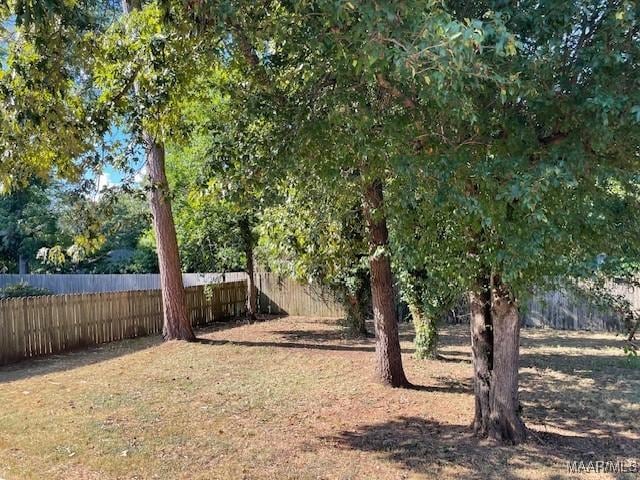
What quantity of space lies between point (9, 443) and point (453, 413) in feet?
15.5

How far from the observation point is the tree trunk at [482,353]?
17.4 ft

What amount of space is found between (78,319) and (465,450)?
28.6 feet

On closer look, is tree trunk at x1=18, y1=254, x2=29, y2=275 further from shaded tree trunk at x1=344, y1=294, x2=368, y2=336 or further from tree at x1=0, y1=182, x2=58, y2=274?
shaded tree trunk at x1=344, y1=294, x2=368, y2=336

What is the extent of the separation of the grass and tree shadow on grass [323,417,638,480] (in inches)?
0.8

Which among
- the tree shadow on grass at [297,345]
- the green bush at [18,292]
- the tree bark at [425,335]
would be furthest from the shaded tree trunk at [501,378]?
the green bush at [18,292]

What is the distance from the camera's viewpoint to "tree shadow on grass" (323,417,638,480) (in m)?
4.55

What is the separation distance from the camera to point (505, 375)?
17.0 ft

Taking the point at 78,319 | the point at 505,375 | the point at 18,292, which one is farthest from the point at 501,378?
the point at 18,292

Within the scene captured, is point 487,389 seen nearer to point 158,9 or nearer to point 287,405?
point 287,405

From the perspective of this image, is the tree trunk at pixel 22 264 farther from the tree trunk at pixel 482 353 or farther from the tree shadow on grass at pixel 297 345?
the tree trunk at pixel 482 353

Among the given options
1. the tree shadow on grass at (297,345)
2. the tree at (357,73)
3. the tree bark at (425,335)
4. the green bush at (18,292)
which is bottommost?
the tree shadow on grass at (297,345)

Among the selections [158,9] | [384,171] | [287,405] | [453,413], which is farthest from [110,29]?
[453,413]

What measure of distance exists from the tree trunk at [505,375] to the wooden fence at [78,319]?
A: 8.38m

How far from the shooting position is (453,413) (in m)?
6.27
